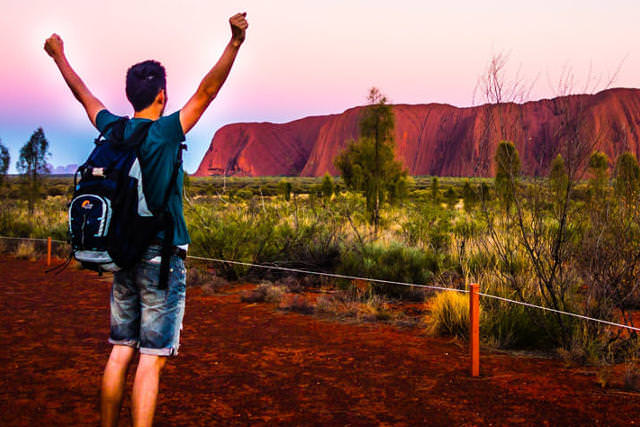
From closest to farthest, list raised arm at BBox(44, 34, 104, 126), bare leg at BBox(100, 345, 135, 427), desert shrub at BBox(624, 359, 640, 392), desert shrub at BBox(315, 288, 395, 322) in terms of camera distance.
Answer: bare leg at BBox(100, 345, 135, 427) → raised arm at BBox(44, 34, 104, 126) → desert shrub at BBox(624, 359, 640, 392) → desert shrub at BBox(315, 288, 395, 322)

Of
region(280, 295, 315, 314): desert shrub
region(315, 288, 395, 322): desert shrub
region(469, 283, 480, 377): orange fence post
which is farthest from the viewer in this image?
region(280, 295, 315, 314): desert shrub

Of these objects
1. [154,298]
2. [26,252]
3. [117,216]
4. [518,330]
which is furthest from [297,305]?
[26,252]

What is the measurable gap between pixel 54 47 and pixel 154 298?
1461mm

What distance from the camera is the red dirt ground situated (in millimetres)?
3881

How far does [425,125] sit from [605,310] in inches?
5341

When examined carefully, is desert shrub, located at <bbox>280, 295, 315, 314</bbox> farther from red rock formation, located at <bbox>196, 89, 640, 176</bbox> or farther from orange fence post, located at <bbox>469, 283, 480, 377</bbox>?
orange fence post, located at <bbox>469, 283, 480, 377</bbox>

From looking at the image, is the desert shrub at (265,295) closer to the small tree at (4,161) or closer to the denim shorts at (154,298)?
the denim shorts at (154,298)

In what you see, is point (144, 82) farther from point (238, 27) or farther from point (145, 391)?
point (145, 391)

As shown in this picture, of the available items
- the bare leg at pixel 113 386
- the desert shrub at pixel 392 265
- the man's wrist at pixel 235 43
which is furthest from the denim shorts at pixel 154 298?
the desert shrub at pixel 392 265

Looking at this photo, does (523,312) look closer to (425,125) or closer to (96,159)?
(96,159)

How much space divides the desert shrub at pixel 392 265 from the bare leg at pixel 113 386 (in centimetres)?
634

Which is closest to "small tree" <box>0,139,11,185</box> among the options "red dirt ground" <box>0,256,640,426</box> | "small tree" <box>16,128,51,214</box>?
"small tree" <box>16,128,51,214</box>

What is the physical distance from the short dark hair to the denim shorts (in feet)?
2.25

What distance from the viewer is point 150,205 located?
2422 millimetres
